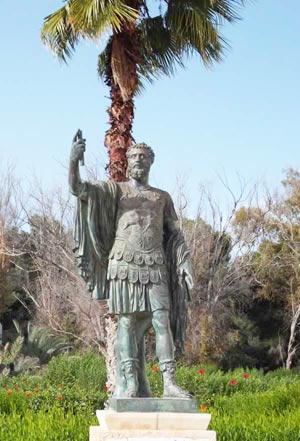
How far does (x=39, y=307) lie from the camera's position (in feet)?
76.0

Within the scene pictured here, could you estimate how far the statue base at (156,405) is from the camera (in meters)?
5.45

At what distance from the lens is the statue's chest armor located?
230 inches

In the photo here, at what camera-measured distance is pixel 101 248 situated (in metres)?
5.99

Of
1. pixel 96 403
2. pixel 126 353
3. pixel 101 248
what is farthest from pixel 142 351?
pixel 96 403

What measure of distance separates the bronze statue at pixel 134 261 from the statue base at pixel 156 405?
138 mm

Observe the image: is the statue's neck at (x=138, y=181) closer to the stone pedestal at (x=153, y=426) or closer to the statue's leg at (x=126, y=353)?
the statue's leg at (x=126, y=353)

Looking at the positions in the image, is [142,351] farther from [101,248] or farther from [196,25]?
[196,25]

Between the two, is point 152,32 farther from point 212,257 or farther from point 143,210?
point 212,257

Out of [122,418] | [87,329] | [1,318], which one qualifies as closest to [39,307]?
[87,329]

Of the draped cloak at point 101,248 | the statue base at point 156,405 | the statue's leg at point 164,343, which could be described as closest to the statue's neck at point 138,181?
the draped cloak at point 101,248

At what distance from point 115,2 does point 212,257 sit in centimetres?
1226

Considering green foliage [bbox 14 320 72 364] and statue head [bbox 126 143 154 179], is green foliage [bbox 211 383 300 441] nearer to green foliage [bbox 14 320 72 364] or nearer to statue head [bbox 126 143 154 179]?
statue head [bbox 126 143 154 179]

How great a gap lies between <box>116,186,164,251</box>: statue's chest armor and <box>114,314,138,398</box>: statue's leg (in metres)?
0.59

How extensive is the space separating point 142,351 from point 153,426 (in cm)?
77
